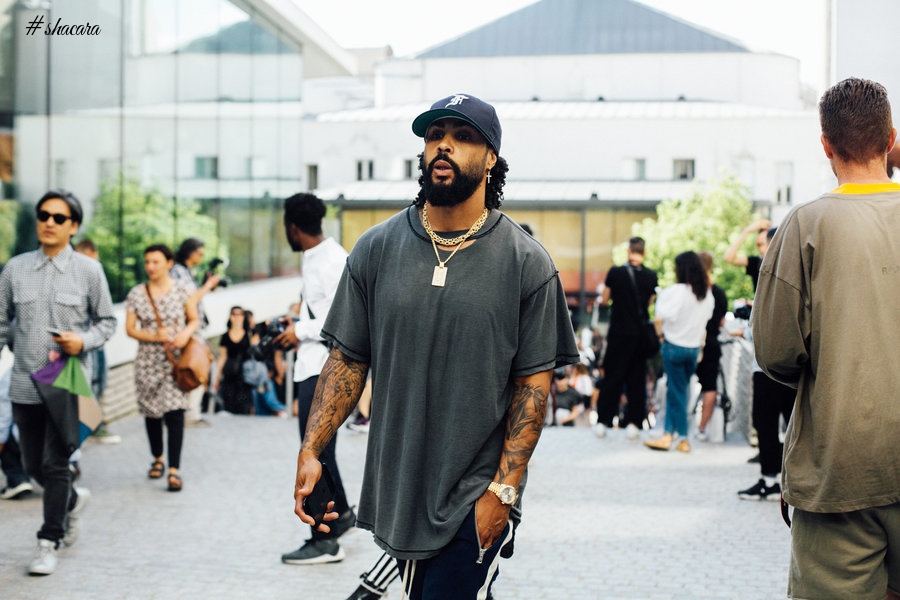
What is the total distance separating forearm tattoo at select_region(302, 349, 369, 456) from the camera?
3.57m

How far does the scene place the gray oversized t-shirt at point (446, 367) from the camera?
10.8 feet

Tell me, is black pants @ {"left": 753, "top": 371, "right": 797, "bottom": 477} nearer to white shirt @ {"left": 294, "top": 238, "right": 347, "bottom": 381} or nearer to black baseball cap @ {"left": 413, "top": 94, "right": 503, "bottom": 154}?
white shirt @ {"left": 294, "top": 238, "right": 347, "bottom": 381}

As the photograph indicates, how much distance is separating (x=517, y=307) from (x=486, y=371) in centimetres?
22

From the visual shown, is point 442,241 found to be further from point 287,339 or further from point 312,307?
point 287,339

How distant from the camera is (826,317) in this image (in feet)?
10.6

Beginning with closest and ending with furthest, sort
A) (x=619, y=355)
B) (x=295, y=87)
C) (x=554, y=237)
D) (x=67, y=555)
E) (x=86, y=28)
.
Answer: (x=67, y=555) → (x=619, y=355) → (x=86, y=28) → (x=295, y=87) → (x=554, y=237)

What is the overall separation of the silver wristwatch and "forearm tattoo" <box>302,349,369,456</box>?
57 cm

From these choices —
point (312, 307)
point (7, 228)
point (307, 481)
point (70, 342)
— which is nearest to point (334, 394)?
point (307, 481)

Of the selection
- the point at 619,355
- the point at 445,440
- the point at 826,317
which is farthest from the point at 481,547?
the point at 619,355

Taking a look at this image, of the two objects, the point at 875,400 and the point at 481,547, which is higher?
the point at 875,400

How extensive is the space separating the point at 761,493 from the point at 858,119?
5236mm

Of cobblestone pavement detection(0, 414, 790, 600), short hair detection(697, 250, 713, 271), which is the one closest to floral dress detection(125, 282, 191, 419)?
cobblestone pavement detection(0, 414, 790, 600)

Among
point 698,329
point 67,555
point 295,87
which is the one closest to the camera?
point 67,555

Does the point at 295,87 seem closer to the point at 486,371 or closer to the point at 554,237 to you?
the point at 486,371
